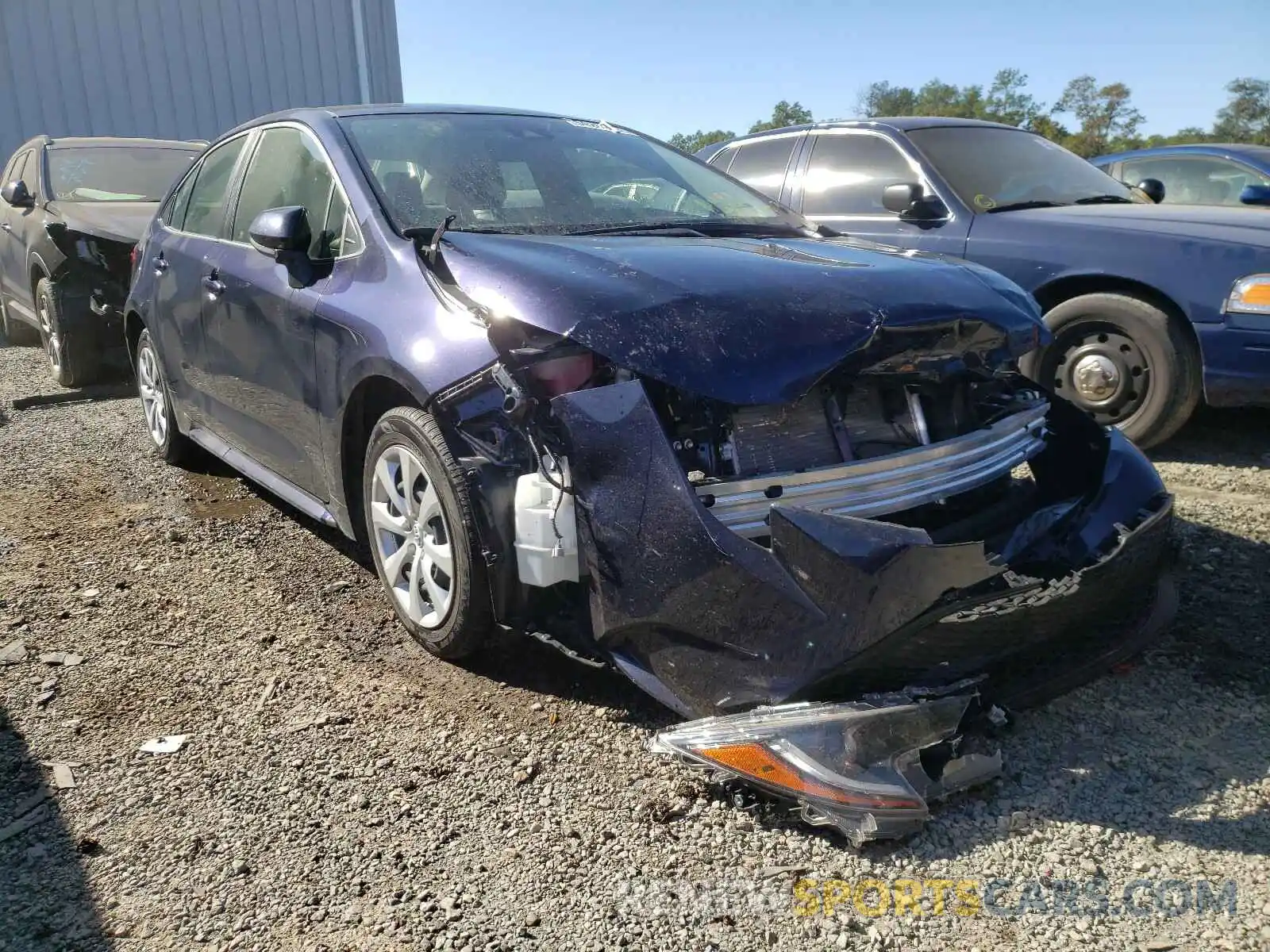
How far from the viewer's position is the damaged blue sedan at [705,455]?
2.13 metres

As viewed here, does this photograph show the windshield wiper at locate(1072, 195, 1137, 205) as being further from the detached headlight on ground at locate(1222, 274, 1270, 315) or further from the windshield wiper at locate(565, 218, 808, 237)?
the windshield wiper at locate(565, 218, 808, 237)

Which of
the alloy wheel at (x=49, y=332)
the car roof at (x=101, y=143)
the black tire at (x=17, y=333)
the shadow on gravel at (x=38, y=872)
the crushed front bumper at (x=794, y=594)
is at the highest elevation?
the car roof at (x=101, y=143)

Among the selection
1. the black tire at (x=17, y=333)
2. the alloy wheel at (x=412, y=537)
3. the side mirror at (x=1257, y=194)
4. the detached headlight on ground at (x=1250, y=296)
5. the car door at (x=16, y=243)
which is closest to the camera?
the alloy wheel at (x=412, y=537)

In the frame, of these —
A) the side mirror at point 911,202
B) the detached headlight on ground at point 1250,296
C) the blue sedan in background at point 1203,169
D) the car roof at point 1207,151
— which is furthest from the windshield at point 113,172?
the blue sedan in background at point 1203,169

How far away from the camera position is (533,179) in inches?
136

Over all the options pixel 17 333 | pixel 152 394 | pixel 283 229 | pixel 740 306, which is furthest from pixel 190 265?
pixel 17 333

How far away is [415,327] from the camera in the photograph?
2773 millimetres

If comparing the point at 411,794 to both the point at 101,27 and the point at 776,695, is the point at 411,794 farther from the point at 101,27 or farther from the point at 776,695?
the point at 101,27

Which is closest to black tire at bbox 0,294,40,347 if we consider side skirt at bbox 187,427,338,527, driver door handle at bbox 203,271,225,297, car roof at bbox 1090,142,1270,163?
side skirt at bbox 187,427,338,527

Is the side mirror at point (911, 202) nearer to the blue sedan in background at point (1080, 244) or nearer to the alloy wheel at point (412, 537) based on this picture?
the blue sedan in background at point (1080, 244)

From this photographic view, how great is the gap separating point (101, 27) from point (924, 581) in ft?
53.9

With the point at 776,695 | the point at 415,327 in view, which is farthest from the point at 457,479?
the point at 776,695

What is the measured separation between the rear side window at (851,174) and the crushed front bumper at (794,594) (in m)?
3.85

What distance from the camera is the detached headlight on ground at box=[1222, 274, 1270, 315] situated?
4629 millimetres
